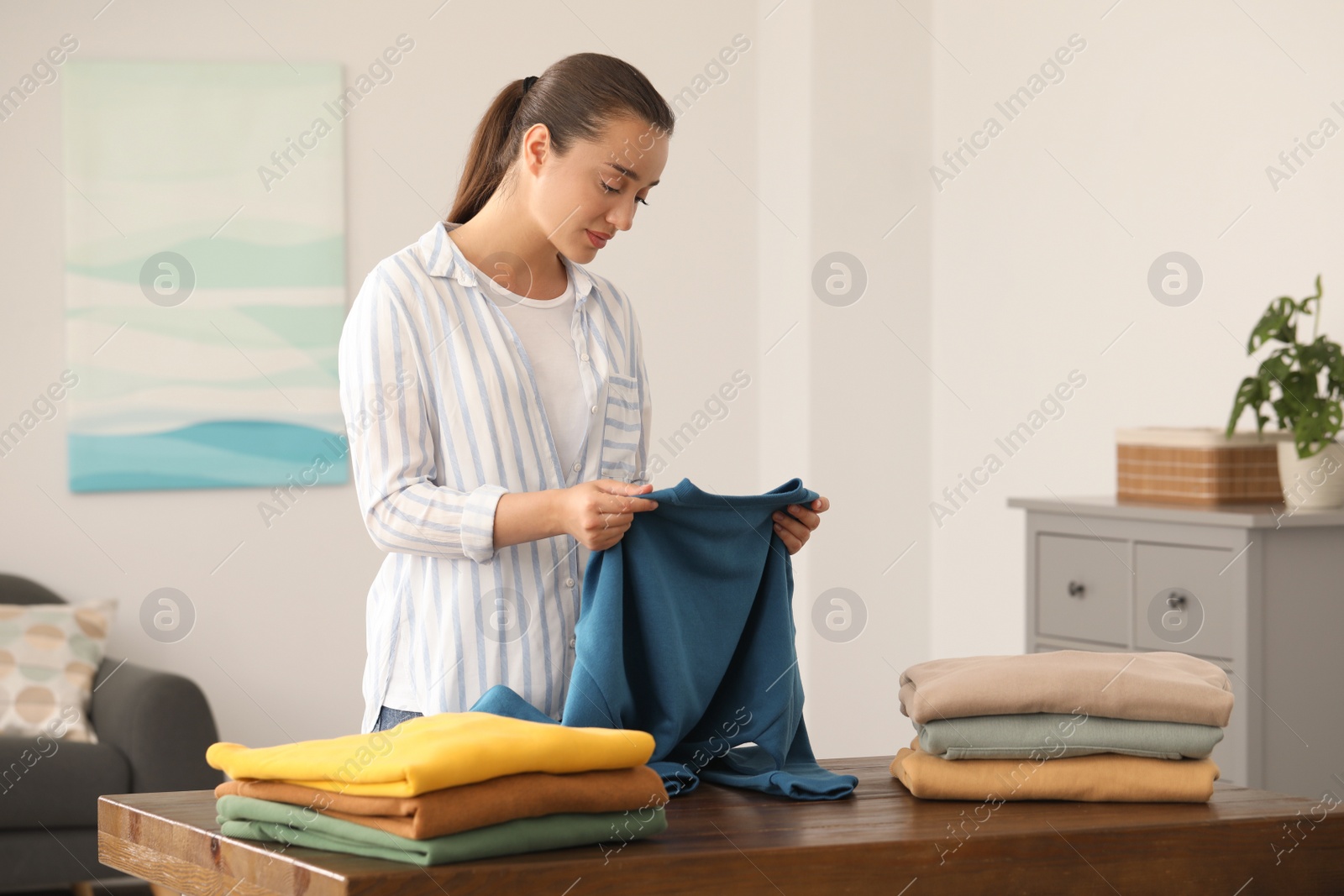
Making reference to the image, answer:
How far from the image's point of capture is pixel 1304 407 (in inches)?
108

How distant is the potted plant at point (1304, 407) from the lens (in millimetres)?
2730

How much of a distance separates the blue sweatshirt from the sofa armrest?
7.62 ft

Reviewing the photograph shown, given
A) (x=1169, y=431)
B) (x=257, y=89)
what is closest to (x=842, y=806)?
(x=1169, y=431)

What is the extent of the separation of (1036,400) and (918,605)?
0.87 meters

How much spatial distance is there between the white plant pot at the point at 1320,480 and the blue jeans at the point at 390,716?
→ 6.15 feet

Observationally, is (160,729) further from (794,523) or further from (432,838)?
(432,838)

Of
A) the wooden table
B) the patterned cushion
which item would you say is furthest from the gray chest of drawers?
the patterned cushion

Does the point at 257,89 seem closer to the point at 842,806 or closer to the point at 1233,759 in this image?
the point at 1233,759

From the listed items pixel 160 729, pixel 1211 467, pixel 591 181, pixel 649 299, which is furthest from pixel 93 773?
pixel 1211 467

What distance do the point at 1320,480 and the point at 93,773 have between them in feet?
9.40

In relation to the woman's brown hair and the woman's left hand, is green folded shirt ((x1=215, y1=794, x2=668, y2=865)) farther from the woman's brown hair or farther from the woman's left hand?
the woman's brown hair

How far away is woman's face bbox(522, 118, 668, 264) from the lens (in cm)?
168

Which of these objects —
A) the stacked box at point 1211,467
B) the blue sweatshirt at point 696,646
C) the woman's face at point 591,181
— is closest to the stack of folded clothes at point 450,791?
the blue sweatshirt at point 696,646

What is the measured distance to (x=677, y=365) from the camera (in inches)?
187
